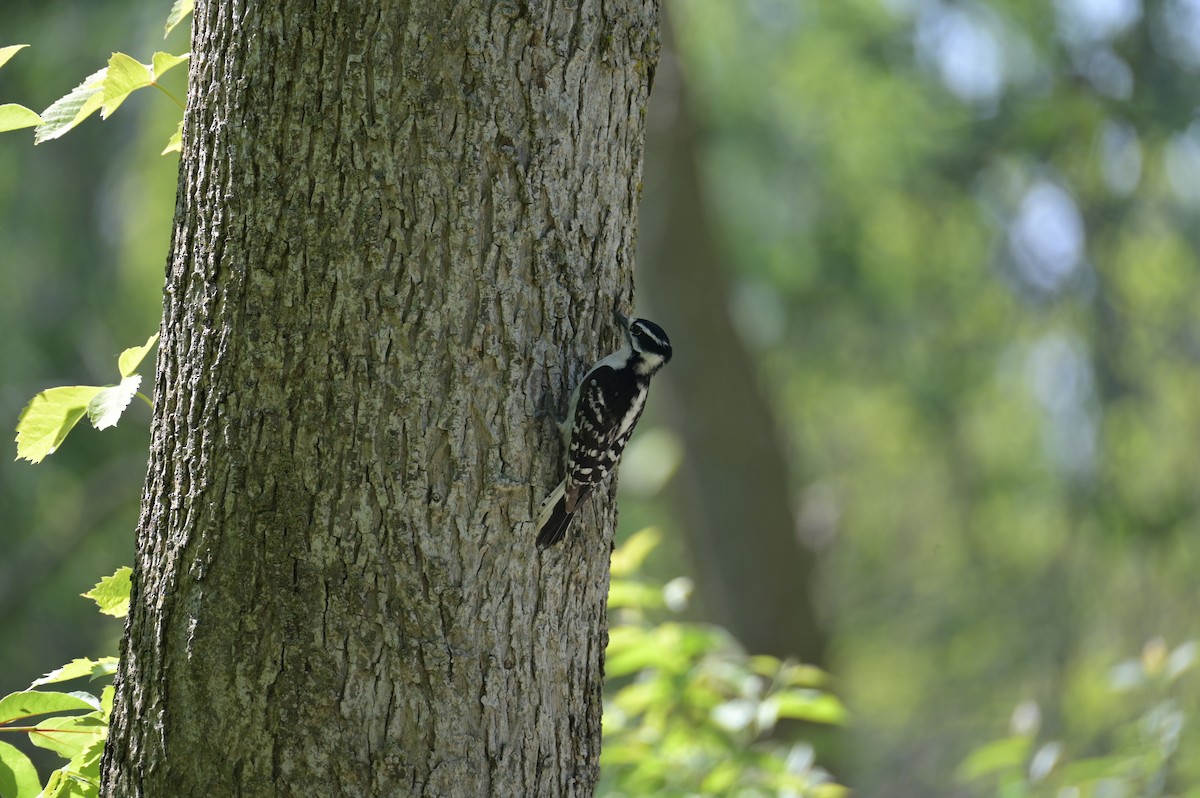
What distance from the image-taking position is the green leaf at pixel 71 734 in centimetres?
214

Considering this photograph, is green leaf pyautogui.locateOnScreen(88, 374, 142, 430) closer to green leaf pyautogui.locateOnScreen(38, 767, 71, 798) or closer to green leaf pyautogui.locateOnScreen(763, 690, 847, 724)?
green leaf pyautogui.locateOnScreen(38, 767, 71, 798)

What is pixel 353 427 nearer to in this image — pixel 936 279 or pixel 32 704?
pixel 32 704

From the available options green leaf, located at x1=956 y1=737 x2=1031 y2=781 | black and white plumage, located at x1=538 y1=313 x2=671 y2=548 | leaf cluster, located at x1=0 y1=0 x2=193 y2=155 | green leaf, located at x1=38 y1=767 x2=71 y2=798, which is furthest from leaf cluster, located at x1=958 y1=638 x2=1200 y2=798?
leaf cluster, located at x1=0 y1=0 x2=193 y2=155

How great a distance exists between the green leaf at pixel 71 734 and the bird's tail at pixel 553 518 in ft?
3.03

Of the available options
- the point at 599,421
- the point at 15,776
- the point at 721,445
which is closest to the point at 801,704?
the point at 599,421

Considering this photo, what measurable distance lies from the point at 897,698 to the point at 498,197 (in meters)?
21.5

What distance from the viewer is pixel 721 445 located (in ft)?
26.5

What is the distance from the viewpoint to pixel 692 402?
26.6 ft

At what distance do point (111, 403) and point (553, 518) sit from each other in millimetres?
846

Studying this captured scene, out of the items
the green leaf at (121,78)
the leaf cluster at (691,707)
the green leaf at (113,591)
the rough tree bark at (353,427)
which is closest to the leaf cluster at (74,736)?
the green leaf at (113,591)

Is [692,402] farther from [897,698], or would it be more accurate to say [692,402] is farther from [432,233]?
[897,698]

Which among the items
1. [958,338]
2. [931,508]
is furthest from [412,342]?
[931,508]

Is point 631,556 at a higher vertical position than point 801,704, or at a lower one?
higher

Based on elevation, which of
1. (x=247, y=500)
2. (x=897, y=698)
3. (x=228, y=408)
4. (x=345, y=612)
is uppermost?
(x=897, y=698)
